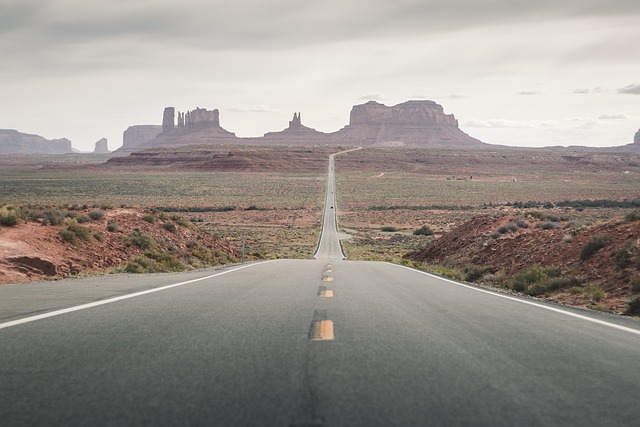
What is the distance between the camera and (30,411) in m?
3.80

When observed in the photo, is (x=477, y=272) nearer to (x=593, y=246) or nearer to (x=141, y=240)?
(x=593, y=246)

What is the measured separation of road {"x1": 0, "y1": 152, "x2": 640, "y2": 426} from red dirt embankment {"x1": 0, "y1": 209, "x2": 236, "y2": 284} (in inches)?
297

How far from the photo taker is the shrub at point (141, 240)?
75.5 feet

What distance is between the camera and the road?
381cm

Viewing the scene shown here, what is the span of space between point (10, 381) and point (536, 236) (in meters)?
20.8

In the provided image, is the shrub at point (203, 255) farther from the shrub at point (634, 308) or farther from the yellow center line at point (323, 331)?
the yellow center line at point (323, 331)

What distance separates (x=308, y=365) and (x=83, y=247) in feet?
55.1

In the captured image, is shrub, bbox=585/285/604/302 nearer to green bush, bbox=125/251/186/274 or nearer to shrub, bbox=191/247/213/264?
green bush, bbox=125/251/186/274

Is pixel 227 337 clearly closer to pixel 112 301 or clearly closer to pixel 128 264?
pixel 112 301

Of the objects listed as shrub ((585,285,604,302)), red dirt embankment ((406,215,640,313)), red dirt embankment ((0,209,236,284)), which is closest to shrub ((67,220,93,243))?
red dirt embankment ((0,209,236,284))

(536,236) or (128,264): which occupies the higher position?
(536,236)

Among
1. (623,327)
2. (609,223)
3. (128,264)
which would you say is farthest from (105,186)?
(623,327)

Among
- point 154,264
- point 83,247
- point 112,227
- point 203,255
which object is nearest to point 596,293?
point 154,264

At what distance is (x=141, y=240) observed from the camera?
23328 millimetres
